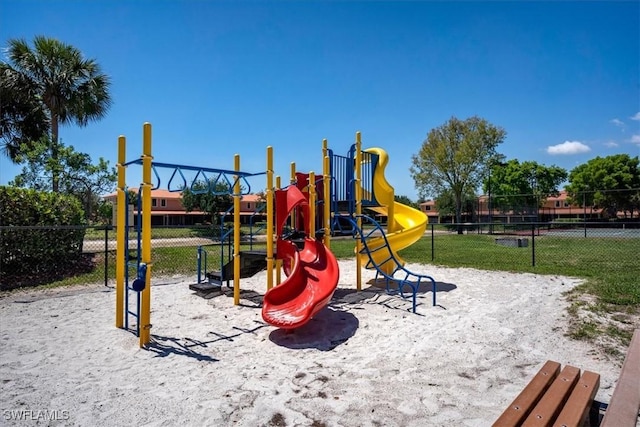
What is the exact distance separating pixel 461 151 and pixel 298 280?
31.1 m

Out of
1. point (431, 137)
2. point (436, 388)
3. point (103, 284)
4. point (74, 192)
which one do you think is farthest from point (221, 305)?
point (431, 137)

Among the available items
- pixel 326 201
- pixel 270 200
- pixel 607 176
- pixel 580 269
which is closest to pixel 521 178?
pixel 607 176

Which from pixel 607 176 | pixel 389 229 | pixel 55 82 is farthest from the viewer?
pixel 607 176

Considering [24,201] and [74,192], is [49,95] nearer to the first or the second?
[74,192]

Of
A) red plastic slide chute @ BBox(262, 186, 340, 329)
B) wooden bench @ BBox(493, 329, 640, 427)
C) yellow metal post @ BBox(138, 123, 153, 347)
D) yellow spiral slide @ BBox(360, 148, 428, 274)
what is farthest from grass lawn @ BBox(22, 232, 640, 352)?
yellow metal post @ BBox(138, 123, 153, 347)

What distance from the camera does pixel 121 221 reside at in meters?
5.65

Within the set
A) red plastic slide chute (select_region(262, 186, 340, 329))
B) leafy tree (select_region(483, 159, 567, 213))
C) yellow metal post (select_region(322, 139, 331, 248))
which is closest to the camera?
red plastic slide chute (select_region(262, 186, 340, 329))

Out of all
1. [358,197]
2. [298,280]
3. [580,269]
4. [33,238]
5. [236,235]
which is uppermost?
[358,197]

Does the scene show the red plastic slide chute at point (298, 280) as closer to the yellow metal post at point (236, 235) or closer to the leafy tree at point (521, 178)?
the yellow metal post at point (236, 235)

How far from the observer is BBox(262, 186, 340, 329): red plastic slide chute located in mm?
5457

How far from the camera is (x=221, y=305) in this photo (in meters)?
7.23

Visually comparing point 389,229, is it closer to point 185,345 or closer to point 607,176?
point 185,345

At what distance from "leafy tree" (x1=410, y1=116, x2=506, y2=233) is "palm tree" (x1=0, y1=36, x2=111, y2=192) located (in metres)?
26.8

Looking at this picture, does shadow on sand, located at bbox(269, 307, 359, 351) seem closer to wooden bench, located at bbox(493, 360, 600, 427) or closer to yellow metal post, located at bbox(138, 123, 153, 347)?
yellow metal post, located at bbox(138, 123, 153, 347)
